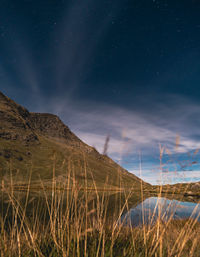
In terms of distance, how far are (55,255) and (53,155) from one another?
5.19 ft

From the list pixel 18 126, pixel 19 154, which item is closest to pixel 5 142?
pixel 19 154

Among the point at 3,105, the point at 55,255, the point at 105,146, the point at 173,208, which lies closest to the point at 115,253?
the point at 55,255

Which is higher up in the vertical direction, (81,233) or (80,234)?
(80,234)

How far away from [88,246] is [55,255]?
2.20 feet

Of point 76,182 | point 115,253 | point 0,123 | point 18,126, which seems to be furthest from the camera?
point 18,126

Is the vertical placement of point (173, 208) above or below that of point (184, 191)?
below

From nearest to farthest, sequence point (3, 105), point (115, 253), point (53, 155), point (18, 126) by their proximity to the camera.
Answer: point (53, 155) < point (115, 253) < point (18, 126) < point (3, 105)

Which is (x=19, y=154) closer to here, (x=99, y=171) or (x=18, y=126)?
(x=18, y=126)

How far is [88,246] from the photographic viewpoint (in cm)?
304

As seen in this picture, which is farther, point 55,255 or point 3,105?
point 3,105

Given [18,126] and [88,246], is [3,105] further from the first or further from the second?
[88,246]

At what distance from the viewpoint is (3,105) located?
168 m

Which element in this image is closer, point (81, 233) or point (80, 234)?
point (80, 234)

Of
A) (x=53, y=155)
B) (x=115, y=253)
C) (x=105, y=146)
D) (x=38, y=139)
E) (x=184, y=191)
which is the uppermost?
(x=38, y=139)
